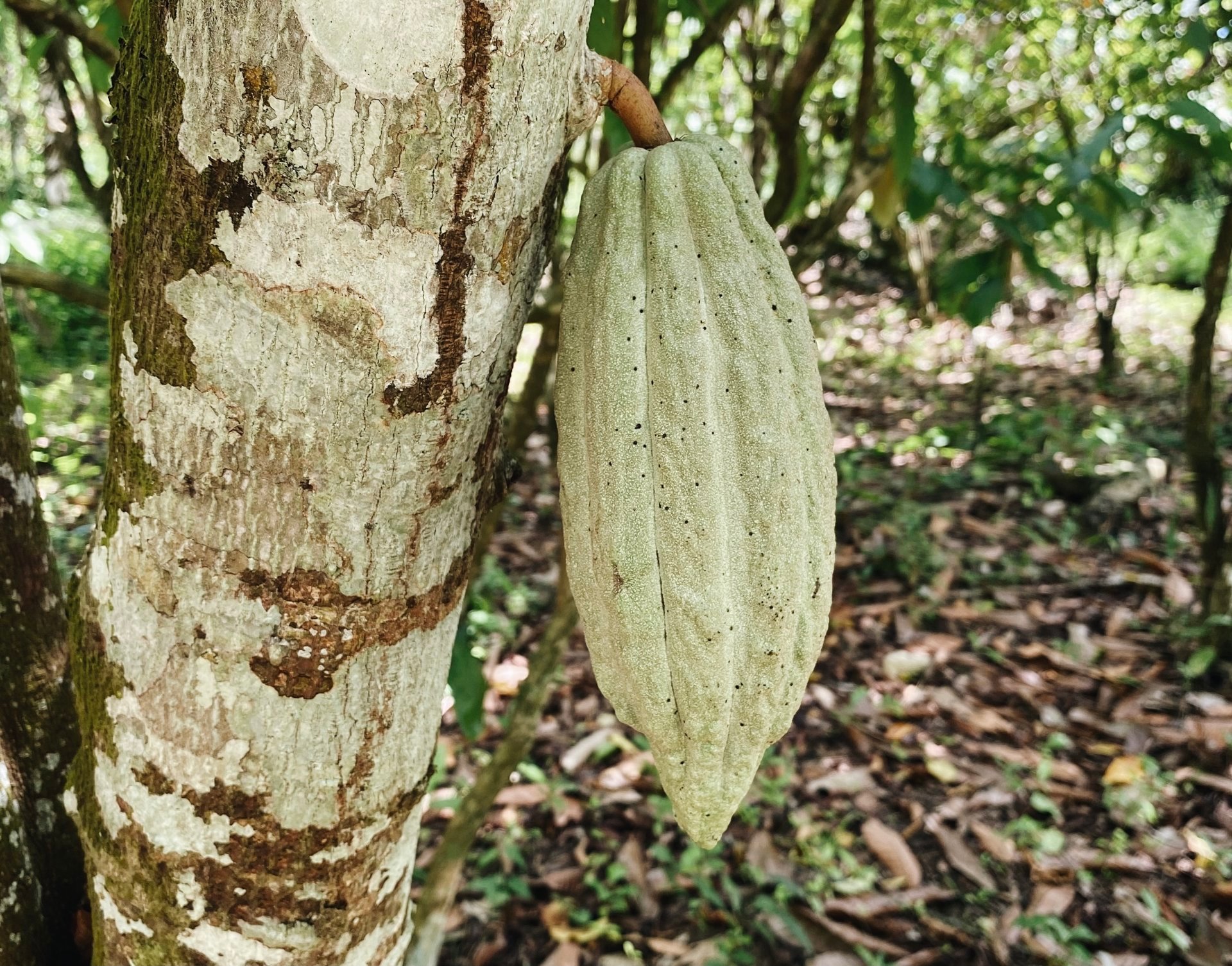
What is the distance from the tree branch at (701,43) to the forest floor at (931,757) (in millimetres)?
1558

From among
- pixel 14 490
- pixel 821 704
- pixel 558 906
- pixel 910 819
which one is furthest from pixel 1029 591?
pixel 14 490

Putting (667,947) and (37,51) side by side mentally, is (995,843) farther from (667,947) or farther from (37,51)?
(37,51)

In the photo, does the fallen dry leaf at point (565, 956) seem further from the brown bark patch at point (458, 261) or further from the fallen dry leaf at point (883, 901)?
the brown bark patch at point (458, 261)

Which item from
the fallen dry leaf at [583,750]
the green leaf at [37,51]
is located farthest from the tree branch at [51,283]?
the fallen dry leaf at [583,750]

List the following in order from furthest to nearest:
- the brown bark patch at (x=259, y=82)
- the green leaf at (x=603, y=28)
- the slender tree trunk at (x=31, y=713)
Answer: the green leaf at (x=603, y=28), the slender tree trunk at (x=31, y=713), the brown bark patch at (x=259, y=82)

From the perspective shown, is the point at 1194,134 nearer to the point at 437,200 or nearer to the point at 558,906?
the point at 437,200

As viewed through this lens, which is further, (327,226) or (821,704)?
(821,704)

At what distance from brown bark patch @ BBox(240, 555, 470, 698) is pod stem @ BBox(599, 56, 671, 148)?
0.38 metres

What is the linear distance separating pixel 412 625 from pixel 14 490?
1.57 feet

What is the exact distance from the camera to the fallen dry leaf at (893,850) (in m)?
2.05

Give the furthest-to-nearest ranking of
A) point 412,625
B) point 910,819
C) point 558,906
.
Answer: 1. point 910,819
2. point 558,906
3. point 412,625

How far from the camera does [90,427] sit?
4309 mm

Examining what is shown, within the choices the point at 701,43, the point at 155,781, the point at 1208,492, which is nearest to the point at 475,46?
the point at 155,781

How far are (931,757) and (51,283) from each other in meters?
2.17
